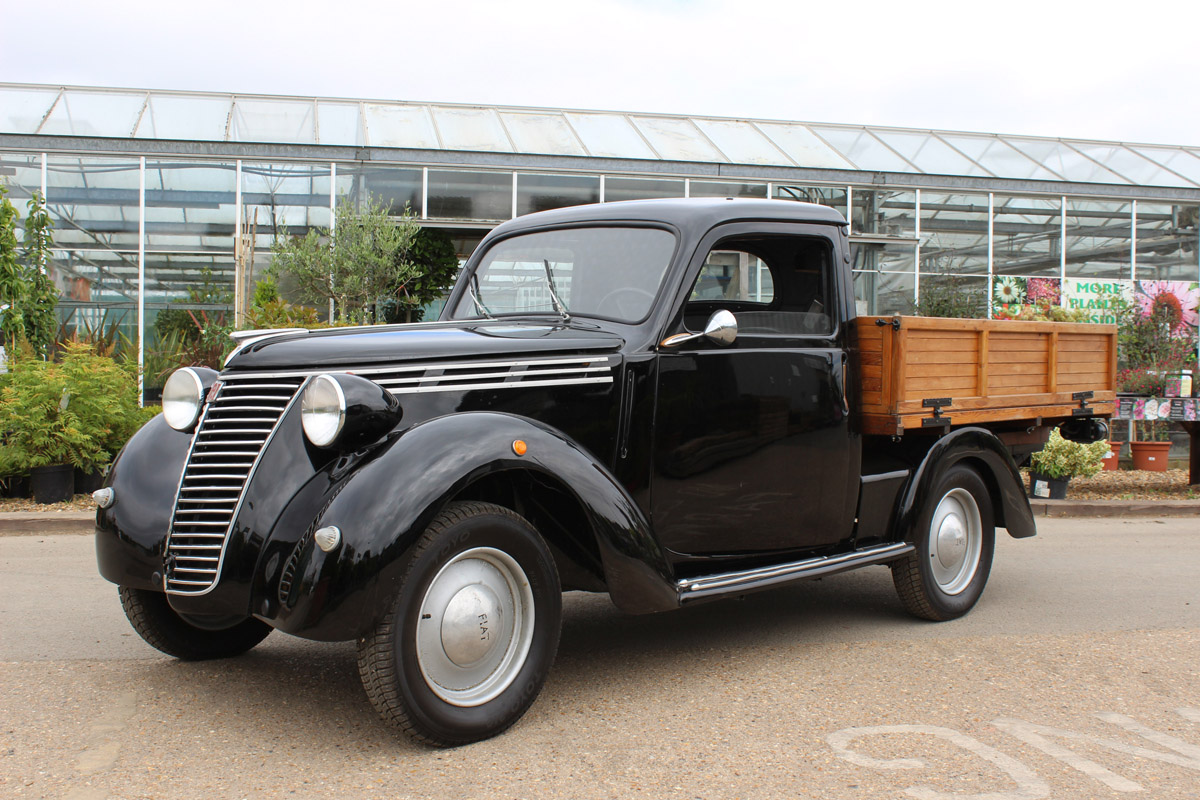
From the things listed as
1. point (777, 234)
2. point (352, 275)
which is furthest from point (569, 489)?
point (352, 275)

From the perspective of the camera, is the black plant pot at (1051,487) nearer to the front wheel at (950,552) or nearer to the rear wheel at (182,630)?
the front wheel at (950,552)

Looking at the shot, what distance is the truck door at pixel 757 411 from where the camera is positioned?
4027 mm

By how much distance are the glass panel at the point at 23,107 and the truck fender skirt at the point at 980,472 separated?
684 inches

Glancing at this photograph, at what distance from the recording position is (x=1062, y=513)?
376 inches


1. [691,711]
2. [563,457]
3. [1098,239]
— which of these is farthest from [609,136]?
[691,711]

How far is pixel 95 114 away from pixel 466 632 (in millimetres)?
17994

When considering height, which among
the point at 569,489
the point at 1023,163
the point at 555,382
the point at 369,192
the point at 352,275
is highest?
the point at 1023,163

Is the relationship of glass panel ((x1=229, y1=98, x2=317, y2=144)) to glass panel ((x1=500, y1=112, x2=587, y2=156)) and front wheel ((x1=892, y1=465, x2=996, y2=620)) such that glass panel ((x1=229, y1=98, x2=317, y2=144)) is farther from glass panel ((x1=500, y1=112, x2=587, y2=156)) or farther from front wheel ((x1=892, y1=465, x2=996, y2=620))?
front wheel ((x1=892, y1=465, x2=996, y2=620))

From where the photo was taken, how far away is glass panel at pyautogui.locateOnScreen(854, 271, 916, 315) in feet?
61.9

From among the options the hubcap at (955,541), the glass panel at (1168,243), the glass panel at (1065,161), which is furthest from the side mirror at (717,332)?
the glass panel at (1168,243)

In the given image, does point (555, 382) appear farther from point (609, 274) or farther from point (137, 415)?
point (137, 415)

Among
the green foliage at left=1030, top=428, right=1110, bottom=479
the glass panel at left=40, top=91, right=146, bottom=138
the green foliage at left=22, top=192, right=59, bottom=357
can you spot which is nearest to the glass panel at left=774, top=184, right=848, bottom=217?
the green foliage at left=1030, top=428, right=1110, bottom=479

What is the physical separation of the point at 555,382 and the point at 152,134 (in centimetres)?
1637

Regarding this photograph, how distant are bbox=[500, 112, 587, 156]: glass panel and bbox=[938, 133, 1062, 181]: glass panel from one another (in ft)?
27.9
